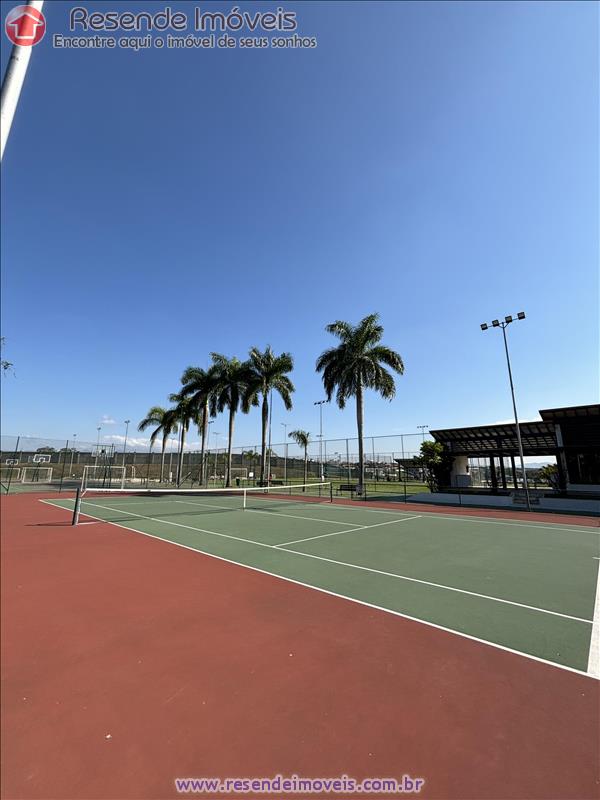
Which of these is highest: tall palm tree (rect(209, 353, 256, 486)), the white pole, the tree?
tall palm tree (rect(209, 353, 256, 486))

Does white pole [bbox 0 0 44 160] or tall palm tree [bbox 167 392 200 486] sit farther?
tall palm tree [bbox 167 392 200 486]

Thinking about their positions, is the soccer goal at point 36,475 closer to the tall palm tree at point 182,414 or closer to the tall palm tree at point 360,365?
the tall palm tree at point 182,414

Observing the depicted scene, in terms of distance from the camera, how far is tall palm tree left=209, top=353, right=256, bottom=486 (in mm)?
35375

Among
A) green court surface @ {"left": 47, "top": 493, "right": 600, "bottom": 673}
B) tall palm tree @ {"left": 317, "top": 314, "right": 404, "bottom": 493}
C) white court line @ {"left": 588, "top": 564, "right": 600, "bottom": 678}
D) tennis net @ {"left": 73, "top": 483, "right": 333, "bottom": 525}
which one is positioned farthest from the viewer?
tall palm tree @ {"left": 317, "top": 314, "right": 404, "bottom": 493}

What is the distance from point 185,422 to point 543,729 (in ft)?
151

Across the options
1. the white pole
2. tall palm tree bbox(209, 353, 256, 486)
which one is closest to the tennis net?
tall palm tree bbox(209, 353, 256, 486)

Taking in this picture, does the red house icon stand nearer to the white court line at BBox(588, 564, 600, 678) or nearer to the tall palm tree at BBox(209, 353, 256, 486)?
the white court line at BBox(588, 564, 600, 678)

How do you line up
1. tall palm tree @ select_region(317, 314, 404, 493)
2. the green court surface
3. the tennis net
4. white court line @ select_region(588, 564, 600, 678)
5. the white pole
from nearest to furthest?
the white pole
white court line @ select_region(588, 564, 600, 678)
the green court surface
the tennis net
tall palm tree @ select_region(317, 314, 404, 493)

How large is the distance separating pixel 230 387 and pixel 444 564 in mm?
30125

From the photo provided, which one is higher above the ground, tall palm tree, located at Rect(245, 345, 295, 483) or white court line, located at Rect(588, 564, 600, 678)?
tall palm tree, located at Rect(245, 345, 295, 483)

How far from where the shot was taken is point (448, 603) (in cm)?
596

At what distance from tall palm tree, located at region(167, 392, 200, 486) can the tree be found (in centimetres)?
2431

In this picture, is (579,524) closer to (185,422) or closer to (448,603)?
(448,603)

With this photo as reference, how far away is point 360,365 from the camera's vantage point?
30.5 m
